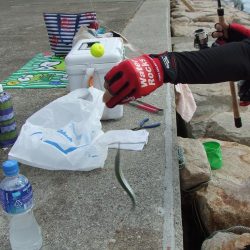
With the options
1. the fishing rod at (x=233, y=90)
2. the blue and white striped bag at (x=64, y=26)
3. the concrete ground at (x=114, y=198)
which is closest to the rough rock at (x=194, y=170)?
the concrete ground at (x=114, y=198)

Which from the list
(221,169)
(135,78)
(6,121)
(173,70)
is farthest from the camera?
(221,169)

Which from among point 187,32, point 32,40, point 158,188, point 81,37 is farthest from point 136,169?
point 187,32

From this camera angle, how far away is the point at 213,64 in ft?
7.73

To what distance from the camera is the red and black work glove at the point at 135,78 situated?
7.23 ft

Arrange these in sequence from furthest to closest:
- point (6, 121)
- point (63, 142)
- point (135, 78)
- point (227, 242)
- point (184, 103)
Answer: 1. point (184, 103)
2. point (6, 121)
3. point (63, 142)
4. point (227, 242)
5. point (135, 78)

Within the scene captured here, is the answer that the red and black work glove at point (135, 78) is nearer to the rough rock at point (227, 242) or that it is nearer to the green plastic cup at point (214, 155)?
the rough rock at point (227, 242)

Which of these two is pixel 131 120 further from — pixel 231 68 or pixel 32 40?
pixel 32 40

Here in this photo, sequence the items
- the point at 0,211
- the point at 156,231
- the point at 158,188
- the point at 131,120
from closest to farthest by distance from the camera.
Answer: the point at 156,231 < the point at 0,211 < the point at 158,188 < the point at 131,120

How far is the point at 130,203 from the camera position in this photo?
2.48 metres

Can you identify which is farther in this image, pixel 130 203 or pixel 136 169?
pixel 136 169

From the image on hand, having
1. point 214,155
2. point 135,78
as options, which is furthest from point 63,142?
point 214,155

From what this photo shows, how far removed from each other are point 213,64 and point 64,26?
343 cm

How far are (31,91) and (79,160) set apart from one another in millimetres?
1821

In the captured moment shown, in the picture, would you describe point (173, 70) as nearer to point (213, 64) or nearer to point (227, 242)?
point (213, 64)
